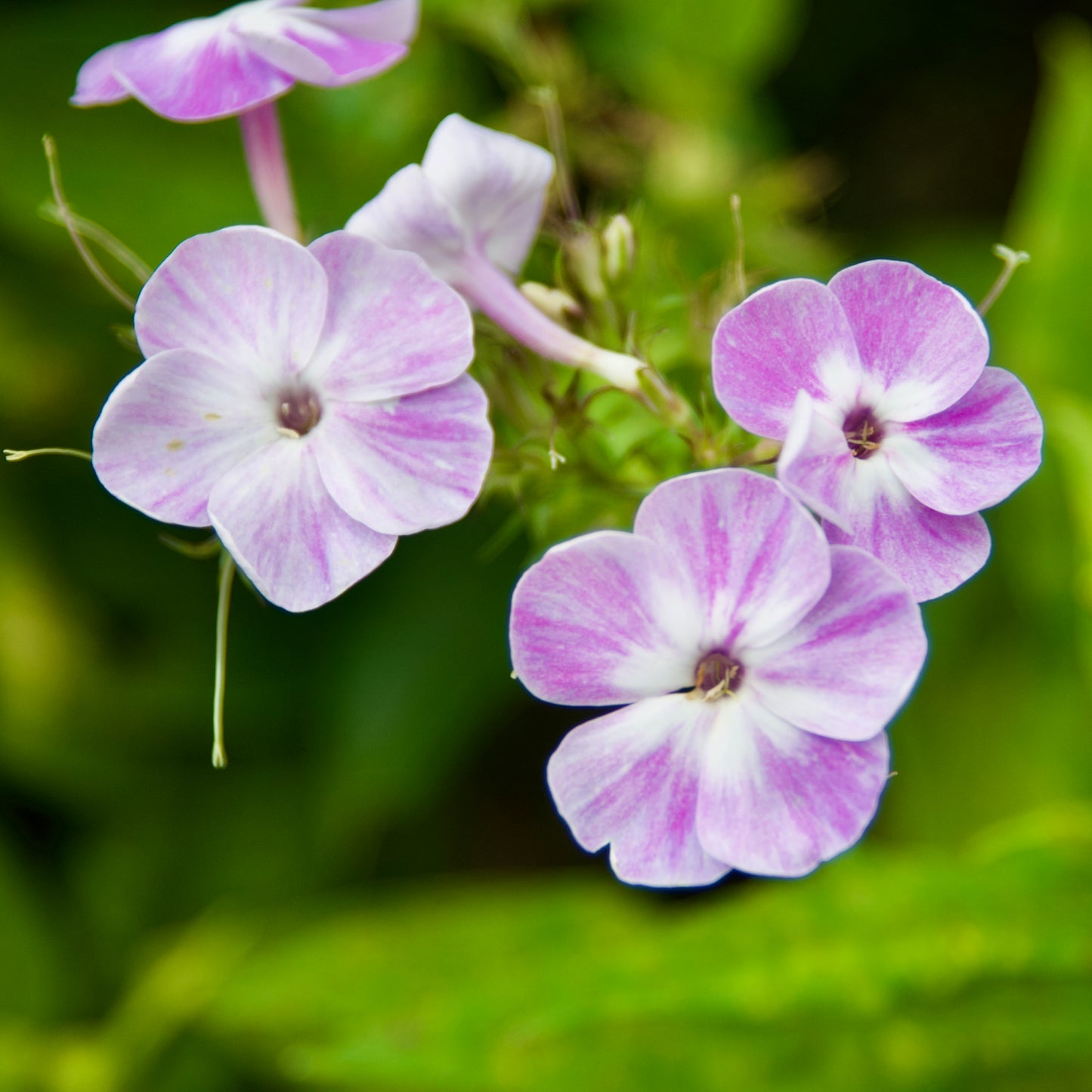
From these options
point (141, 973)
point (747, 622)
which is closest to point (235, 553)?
point (747, 622)

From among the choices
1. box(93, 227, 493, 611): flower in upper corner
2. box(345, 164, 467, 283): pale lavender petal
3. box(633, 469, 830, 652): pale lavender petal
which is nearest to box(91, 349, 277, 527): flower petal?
box(93, 227, 493, 611): flower in upper corner

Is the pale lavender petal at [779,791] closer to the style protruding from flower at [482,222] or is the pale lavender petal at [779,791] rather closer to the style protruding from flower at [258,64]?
the style protruding from flower at [482,222]

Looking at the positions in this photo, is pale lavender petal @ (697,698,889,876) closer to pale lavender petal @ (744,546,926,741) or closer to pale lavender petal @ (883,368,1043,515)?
pale lavender petal @ (744,546,926,741)

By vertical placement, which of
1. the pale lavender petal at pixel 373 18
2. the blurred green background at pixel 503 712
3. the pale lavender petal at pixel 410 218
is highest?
the pale lavender petal at pixel 373 18

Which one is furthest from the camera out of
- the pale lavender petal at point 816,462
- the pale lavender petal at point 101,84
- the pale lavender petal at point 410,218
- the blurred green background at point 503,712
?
the blurred green background at point 503,712

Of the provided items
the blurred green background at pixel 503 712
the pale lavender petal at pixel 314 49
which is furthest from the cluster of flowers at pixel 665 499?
the blurred green background at pixel 503 712

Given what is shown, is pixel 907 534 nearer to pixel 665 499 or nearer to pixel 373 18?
pixel 665 499

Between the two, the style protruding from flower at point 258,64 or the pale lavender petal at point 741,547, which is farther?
the style protruding from flower at point 258,64
